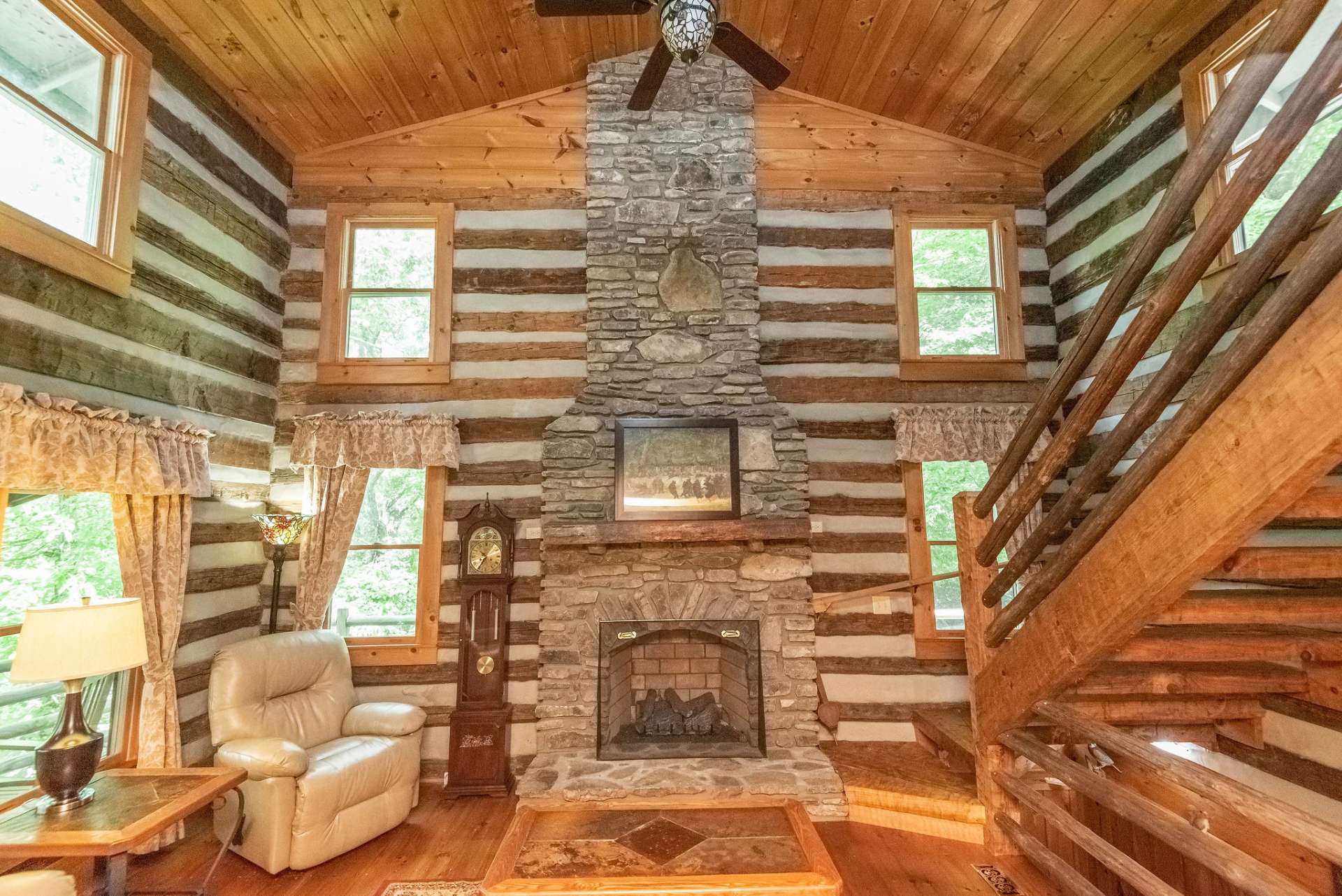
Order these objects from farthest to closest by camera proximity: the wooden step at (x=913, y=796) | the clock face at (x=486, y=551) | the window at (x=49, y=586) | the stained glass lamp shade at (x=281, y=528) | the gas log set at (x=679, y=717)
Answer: the clock face at (x=486, y=551) → the gas log set at (x=679, y=717) → the stained glass lamp shade at (x=281, y=528) → the wooden step at (x=913, y=796) → the window at (x=49, y=586)

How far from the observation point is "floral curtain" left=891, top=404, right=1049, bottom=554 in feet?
14.6

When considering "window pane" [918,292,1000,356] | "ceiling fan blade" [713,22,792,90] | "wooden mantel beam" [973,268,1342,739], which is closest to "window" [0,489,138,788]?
"ceiling fan blade" [713,22,792,90]

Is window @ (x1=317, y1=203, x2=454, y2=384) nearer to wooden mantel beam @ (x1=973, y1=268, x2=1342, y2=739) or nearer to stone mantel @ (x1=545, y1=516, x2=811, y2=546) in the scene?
stone mantel @ (x1=545, y1=516, x2=811, y2=546)

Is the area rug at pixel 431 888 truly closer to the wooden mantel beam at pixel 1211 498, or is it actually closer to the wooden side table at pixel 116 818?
the wooden side table at pixel 116 818

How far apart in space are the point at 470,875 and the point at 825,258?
4.44m

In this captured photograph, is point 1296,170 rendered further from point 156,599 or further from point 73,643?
point 156,599

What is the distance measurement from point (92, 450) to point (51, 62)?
1.82 metres

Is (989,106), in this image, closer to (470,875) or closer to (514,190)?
(514,190)

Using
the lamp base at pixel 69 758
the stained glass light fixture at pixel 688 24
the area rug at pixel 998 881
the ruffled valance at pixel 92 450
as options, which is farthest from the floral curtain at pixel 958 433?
the lamp base at pixel 69 758

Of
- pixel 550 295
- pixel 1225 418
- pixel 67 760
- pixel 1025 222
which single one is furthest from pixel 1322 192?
pixel 67 760

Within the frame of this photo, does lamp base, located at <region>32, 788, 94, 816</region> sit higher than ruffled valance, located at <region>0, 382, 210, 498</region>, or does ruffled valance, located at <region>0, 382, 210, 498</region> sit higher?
ruffled valance, located at <region>0, 382, 210, 498</region>

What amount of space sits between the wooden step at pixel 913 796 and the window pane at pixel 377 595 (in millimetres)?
3033

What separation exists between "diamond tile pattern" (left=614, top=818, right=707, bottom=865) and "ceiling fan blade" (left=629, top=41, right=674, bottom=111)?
11.5 ft

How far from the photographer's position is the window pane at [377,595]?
14.6 feet
